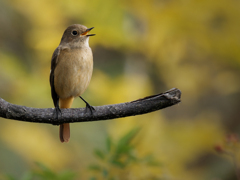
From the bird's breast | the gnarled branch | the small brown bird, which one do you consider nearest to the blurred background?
the small brown bird

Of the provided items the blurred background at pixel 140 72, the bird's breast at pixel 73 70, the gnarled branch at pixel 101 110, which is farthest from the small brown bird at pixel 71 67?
the blurred background at pixel 140 72

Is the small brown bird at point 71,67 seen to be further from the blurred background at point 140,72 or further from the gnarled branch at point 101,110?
the blurred background at point 140,72

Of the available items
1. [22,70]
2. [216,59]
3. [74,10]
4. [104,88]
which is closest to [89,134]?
[104,88]

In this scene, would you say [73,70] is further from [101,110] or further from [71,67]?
[101,110]

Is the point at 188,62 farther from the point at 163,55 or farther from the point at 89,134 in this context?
the point at 89,134

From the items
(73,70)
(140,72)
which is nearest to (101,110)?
(73,70)

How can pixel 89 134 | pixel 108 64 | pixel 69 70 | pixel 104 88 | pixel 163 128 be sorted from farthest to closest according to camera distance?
pixel 108 64 < pixel 89 134 < pixel 163 128 < pixel 104 88 < pixel 69 70

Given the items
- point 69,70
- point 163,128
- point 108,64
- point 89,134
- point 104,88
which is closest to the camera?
point 69,70
